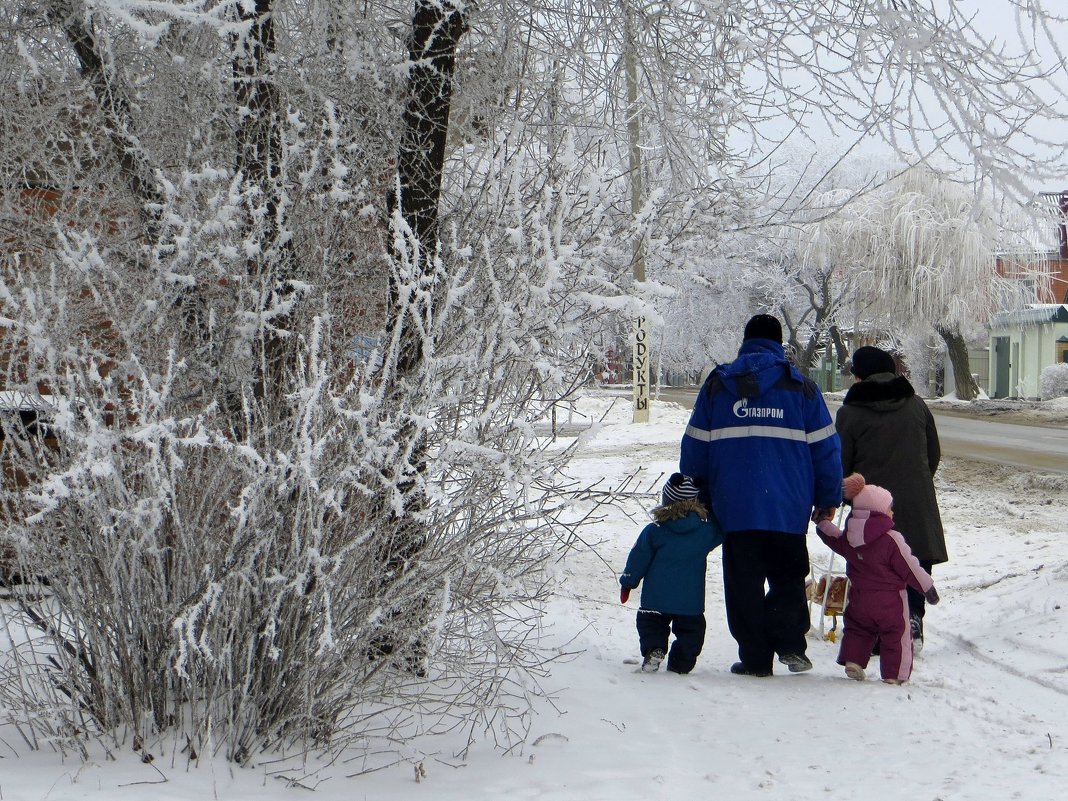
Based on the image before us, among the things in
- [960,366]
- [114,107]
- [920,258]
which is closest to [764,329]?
[114,107]

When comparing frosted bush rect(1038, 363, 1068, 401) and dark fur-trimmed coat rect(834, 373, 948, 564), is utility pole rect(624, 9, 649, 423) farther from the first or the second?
frosted bush rect(1038, 363, 1068, 401)

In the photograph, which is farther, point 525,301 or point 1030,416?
point 1030,416

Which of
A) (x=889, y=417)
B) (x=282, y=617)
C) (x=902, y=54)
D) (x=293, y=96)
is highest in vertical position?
(x=902, y=54)

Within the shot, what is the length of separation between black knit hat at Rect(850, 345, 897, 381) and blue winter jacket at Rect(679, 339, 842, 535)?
0.89 meters

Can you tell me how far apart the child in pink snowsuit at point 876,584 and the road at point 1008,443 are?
10.2 metres

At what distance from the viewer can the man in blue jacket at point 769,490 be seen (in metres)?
5.56

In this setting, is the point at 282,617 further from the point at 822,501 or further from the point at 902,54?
the point at 902,54

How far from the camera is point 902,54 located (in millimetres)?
5297

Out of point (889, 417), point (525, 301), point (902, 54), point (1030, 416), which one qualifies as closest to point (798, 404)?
point (889, 417)

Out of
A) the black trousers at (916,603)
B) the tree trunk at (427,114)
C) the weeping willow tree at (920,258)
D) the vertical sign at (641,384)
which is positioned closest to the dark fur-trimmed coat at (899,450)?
the black trousers at (916,603)

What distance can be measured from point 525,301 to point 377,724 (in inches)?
66.0

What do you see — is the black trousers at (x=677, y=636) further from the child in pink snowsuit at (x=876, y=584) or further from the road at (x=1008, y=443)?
the road at (x=1008, y=443)

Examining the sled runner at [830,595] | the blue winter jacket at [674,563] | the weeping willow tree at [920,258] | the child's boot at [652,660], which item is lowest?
the child's boot at [652,660]

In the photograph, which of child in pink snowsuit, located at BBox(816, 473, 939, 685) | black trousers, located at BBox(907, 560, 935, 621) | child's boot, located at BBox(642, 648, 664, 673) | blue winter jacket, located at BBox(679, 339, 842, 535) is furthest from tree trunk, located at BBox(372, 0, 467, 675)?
black trousers, located at BBox(907, 560, 935, 621)
